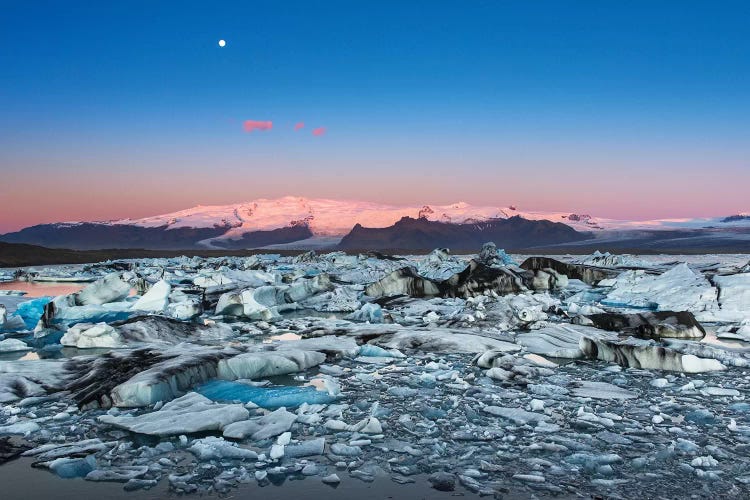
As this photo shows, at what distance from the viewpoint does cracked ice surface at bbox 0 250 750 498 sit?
145 inches

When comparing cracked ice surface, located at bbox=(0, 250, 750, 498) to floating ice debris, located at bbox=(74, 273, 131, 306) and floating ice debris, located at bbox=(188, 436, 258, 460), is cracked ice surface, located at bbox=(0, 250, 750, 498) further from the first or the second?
floating ice debris, located at bbox=(74, 273, 131, 306)

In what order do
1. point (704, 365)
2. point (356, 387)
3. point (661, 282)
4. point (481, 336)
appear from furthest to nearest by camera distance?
point (661, 282), point (481, 336), point (704, 365), point (356, 387)

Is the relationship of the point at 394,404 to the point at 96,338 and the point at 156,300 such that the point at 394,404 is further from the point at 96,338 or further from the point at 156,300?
the point at 156,300

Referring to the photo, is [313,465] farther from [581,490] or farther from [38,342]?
[38,342]

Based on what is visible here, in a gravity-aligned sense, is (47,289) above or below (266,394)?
below

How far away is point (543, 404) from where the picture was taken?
17.1ft

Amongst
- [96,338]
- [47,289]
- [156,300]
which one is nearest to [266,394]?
[96,338]

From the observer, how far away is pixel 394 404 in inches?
211

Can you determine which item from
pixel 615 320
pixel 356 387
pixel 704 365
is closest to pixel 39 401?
pixel 356 387

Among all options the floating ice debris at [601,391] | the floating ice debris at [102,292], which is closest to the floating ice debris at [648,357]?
the floating ice debris at [601,391]

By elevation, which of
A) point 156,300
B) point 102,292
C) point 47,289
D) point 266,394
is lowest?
point 47,289

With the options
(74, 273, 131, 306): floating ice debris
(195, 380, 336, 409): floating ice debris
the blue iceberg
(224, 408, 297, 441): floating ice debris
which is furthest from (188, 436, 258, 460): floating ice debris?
(74, 273, 131, 306): floating ice debris

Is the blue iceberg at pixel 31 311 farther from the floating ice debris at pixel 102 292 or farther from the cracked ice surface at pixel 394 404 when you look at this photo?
the floating ice debris at pixel 102 292

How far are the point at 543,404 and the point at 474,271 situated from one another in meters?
11.2
